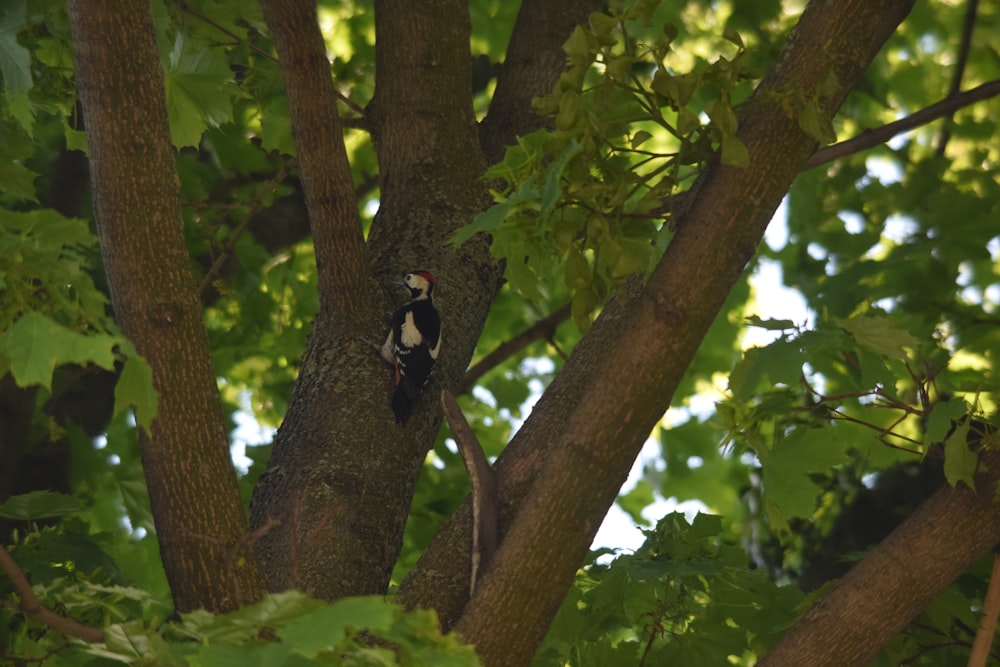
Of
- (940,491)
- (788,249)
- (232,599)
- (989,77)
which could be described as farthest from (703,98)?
(232,599)

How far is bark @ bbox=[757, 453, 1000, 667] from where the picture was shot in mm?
2168

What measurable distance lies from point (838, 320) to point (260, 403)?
3529 mm

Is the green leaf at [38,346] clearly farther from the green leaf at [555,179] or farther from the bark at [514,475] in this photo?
the bark at [514,475]

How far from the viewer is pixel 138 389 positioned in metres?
1.83

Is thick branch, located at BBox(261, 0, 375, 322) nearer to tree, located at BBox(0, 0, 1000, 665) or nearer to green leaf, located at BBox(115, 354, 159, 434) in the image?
tree, located at BBox(0, 0, 1000, 665)

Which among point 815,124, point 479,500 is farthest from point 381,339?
point 815,124

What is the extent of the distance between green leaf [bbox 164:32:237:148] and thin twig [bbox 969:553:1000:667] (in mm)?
2182

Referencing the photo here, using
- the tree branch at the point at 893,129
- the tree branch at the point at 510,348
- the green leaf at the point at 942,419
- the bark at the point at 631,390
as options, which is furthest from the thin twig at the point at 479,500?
the tree branch at the point at 510,348

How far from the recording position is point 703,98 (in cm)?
455

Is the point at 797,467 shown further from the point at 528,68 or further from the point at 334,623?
the point at 528,68

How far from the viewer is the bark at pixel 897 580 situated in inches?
85.4

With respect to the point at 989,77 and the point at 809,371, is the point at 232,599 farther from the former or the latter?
the point at 989,77

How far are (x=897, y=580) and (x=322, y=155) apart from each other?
5.20 feet

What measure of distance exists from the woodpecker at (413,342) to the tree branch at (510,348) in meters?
1.05
